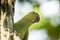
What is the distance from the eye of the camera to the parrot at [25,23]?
1145 millimetres

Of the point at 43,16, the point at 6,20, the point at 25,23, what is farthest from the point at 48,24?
the point at 6,20

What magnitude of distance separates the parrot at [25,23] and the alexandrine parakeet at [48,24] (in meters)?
0.05

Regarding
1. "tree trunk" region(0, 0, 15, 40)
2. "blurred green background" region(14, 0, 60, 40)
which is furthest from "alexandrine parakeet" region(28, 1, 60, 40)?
"tree trunk" region(0, 0, 15, 40)

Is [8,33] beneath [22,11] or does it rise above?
beneath

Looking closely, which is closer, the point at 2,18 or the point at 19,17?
the point at 2,18

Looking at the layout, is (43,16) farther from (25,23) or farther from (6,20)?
(6,20)

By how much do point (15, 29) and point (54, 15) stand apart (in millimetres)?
341

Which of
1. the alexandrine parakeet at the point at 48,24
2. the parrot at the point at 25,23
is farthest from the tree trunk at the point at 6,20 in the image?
the alexandrine parakeet at the point at 48,24

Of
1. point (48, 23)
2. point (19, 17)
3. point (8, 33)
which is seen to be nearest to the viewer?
point (8, 33)

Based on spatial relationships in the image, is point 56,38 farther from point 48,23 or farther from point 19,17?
point 19,17

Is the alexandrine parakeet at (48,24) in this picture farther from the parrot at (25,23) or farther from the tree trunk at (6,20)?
the tree trunk at (6,20)

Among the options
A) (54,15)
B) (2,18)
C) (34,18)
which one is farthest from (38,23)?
(2,18)

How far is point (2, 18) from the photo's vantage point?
1.09 m

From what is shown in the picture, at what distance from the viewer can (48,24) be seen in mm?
1292
